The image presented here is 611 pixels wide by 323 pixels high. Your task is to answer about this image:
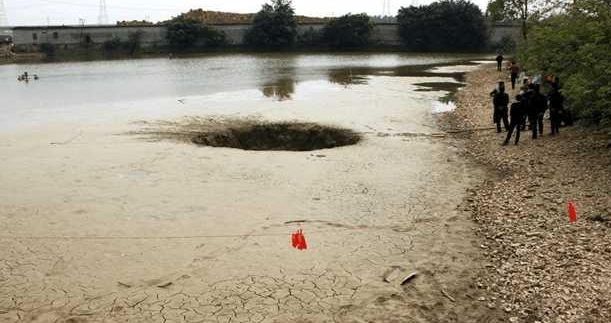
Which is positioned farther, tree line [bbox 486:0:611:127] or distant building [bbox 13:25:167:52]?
distant building [bbox 13:25:167:52]

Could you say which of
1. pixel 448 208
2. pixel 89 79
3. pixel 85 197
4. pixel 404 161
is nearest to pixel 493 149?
pixel 404 161

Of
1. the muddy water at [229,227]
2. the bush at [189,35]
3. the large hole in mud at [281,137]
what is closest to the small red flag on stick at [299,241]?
the muddy water at [229,227]

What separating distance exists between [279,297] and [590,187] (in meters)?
7.10

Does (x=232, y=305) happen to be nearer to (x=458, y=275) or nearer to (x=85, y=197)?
(x=458, y=275)

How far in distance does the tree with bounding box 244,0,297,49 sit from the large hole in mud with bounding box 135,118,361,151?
60616mm

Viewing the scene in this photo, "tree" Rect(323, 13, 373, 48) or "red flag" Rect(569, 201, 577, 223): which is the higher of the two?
"tree" Rect(323, 13, 373, 48)

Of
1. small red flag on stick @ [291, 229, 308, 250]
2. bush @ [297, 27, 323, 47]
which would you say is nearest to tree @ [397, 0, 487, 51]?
bush @ [297, 27, 323, 47]

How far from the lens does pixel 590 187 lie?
33.3ft

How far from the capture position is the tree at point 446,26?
70812 millimetres

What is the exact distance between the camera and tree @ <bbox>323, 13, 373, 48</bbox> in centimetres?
7625

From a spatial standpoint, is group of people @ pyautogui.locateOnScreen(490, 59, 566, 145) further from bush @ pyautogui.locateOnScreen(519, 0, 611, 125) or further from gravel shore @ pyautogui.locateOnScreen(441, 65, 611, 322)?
bush @ pyautogui.locateOnScreen(519, 0, 611, 125)

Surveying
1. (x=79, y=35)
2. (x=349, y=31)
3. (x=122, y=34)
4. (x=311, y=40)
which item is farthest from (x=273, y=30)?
(x=79, y=35)

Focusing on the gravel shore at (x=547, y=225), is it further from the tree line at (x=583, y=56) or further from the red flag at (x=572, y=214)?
the tree line at (x=583, y=56)

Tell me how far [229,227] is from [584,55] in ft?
30.6
